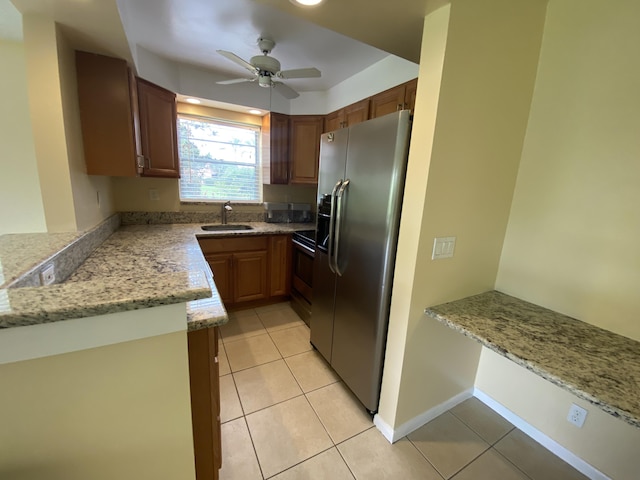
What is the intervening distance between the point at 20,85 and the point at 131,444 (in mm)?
2035

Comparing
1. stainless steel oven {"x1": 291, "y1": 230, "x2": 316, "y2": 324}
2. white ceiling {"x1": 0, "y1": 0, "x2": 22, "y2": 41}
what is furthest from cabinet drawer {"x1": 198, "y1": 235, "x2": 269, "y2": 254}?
white ceiling {"x1": 0, "y1": 0, "x2": 22, "y2": 41}

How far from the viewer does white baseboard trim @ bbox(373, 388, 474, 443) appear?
153 centimetres

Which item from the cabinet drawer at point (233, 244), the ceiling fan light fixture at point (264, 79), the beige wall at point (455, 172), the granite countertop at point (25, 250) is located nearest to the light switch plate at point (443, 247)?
the beige wall at point (455, 172)

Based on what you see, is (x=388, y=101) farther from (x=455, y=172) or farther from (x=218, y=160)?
(x=218, y=160)

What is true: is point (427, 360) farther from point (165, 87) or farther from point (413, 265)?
point (165, 87)

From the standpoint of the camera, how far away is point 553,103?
142 cm

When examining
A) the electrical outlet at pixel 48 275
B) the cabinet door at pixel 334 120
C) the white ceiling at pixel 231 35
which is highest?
the white ceiling at pixel 231 35

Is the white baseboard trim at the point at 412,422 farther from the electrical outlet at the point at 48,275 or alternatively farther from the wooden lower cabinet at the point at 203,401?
the electrical outlet at the point at 48,275

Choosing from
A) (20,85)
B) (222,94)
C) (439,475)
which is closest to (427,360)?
(439,475)

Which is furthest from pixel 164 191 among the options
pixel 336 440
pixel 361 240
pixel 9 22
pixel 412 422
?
pixel 412 422

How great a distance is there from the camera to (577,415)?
1.39 metres

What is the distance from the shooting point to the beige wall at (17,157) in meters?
1.48

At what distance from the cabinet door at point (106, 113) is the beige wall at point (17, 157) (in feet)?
0.83

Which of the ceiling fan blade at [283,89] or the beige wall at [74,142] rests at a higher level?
the ceiling fan blade at [283,89]
